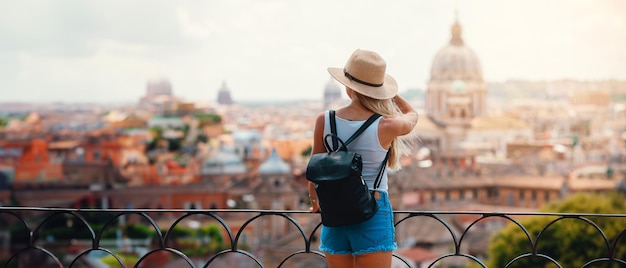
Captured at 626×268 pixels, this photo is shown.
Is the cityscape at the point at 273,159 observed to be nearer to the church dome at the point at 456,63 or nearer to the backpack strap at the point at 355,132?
the church dome at the point at 456,63

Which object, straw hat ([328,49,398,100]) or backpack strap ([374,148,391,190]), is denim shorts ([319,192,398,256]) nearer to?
backpack strap ([374,148,391,190])

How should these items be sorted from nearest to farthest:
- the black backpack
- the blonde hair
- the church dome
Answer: the black backpack, the blonde hair, the church dome

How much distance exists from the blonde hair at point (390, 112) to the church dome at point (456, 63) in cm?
5667

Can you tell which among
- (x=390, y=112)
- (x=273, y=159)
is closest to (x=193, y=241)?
(x=273, y=159)

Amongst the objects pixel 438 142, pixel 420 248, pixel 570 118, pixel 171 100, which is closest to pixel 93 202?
pixel 420 248

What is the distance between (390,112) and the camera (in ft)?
6.86

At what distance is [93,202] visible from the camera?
98.5ft

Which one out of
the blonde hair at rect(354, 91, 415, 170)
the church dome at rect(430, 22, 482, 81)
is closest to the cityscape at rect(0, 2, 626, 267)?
the church dome at rect(430, 22, 482, 81)

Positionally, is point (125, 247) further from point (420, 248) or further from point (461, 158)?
point (461, 158)

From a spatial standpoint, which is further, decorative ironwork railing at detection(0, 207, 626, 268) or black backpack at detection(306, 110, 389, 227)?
decorative ironwork railing at detection(0, 207, 626, 268)

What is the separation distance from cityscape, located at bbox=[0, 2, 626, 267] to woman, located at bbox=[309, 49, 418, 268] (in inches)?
260

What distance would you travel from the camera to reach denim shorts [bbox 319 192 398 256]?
2051 millimetres

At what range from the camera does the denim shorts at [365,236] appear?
2051 mm

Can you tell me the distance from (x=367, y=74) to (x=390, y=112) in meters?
0.09
